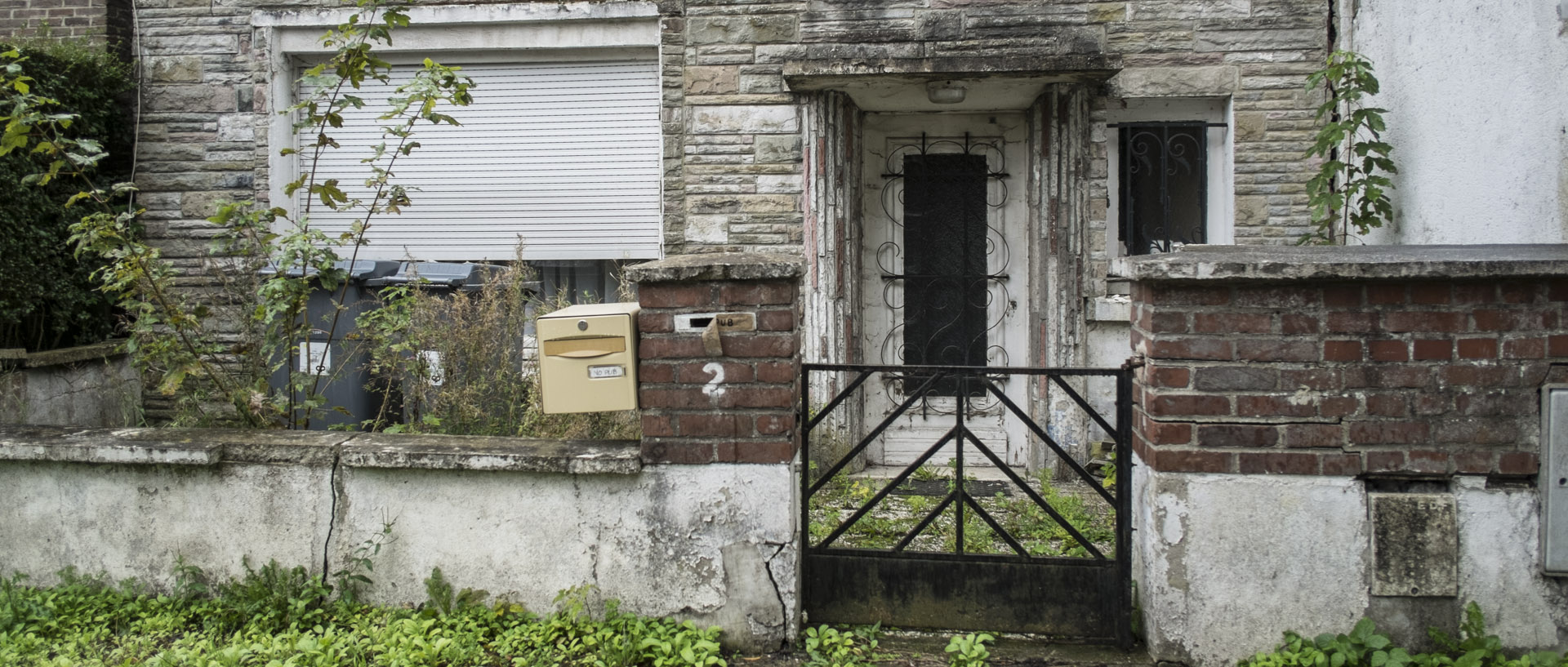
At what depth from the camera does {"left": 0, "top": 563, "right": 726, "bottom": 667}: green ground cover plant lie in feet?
10.3

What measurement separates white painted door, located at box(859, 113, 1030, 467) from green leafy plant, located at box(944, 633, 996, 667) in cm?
300

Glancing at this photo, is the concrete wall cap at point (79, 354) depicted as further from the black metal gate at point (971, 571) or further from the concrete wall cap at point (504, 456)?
the black metal gate at point (971, 571)

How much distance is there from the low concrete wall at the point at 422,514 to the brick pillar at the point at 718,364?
0.27ft

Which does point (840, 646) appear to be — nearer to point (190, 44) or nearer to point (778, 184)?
point (778, 184)

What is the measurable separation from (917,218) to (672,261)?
318 centimetres

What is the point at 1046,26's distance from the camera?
5.73m

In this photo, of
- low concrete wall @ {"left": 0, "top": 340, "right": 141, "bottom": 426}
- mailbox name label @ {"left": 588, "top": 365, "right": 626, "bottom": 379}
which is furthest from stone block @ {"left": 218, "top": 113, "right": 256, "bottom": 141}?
mailbox name label @ {"left": 588, "top": 365, "right": 626, "bottom": 379}

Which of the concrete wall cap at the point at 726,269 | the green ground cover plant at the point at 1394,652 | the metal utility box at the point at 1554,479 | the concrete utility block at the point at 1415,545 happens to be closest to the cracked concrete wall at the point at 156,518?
the concrete wall cap at the point at 726,269

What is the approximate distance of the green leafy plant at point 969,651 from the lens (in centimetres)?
310

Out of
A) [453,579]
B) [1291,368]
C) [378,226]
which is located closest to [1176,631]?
[1291,368]

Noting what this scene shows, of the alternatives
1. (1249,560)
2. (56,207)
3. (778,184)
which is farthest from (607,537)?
(56,207)

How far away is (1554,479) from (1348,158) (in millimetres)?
3214

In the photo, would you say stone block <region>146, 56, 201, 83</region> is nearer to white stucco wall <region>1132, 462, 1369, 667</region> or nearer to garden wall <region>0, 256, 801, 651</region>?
garden wall <region>0, 256, 801, 651</region>

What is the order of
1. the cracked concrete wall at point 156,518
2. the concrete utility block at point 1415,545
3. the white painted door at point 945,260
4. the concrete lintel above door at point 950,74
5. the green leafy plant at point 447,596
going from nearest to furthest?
the concrete utility block at point 1415,545 < the green leafy plant at point 447,596 < the cracked concrete wall at point 156,518 < the concrete lintel above door at point 950,74 < the white painted door at point 945,260
